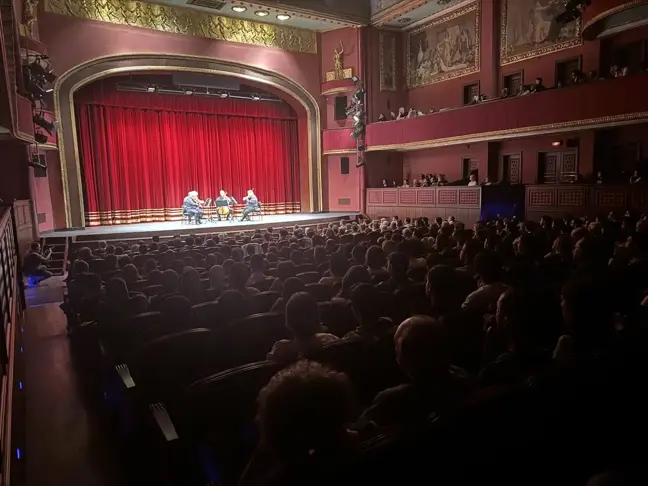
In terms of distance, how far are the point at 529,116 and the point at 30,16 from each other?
12721mm

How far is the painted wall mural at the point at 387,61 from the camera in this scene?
1642 cm

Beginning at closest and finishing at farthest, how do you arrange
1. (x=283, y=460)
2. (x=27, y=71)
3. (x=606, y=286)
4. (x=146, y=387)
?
(x=283, y=460) → (x=606, y=286) → (x=146, y=387) → (x=27, y=71)

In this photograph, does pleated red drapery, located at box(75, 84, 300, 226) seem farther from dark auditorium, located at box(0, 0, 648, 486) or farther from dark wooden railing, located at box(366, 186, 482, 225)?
dark wooden railing, located at box(366, 186, 482, 225)

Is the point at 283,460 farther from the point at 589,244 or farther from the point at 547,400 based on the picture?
the point at 589,244

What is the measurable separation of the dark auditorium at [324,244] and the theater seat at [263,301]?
0.03 metres

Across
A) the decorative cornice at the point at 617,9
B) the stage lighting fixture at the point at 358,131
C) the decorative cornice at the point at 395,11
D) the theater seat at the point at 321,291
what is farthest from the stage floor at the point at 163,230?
the theater seat at the point at 321,291

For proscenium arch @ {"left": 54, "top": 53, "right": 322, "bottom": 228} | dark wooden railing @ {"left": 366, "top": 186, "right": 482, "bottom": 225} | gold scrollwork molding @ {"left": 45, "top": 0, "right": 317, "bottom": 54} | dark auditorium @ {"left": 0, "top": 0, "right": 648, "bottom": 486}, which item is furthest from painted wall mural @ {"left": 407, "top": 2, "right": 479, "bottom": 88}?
proscenium arch @ {"left": 54, "top": 53, "right": 322, "bottom": 228}

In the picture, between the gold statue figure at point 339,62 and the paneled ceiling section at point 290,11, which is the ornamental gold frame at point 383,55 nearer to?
the paneled ceiling section at point 290,11

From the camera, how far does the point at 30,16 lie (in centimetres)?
1141

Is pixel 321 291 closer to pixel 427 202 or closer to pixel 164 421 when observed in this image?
pixel 164 421

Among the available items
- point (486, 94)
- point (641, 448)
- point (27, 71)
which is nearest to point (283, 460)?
point (641, 448)

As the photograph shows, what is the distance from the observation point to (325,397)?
111cm

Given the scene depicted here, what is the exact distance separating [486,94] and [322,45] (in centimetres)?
643

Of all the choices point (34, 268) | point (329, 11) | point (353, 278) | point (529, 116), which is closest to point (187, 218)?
point (34, 268)
